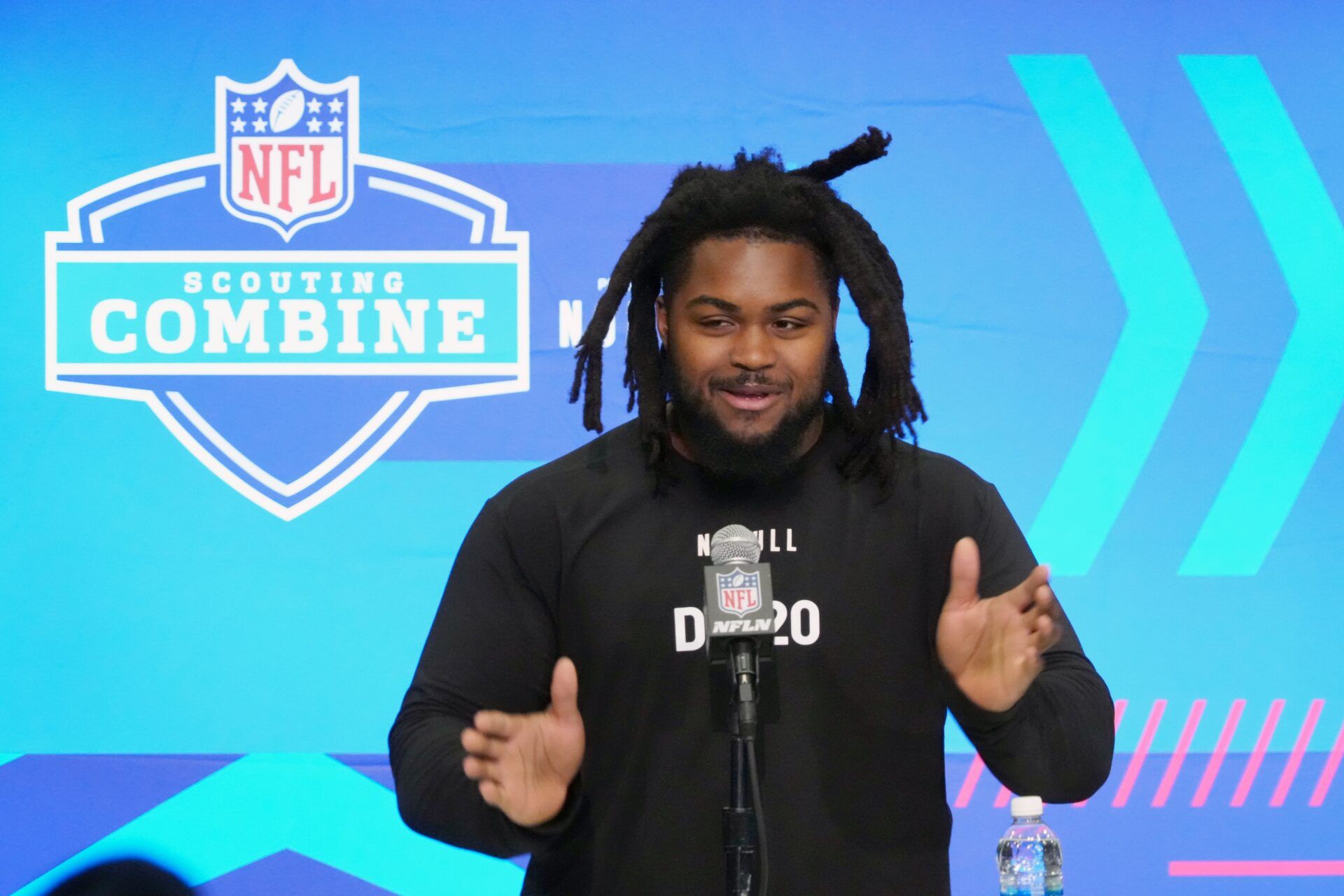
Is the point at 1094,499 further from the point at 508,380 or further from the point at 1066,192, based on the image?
the point at 508,380

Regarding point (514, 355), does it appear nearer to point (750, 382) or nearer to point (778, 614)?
point (750, 382)

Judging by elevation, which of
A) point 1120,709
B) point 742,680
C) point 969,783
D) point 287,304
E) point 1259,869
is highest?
point 287,304

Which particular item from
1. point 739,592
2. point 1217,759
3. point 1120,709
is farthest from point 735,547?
point 1217,759

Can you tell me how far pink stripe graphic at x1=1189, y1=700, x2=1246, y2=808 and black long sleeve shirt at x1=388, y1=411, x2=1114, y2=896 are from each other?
1306 mm

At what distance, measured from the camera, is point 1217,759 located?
286 cm

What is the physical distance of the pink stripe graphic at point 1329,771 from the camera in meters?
2.86

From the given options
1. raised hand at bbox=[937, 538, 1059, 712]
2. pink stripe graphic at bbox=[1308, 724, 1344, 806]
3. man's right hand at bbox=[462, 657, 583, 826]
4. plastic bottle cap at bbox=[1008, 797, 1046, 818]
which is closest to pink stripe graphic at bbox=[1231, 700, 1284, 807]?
pink stripe graphic at bbox=[1308, 724, 1344, 806]

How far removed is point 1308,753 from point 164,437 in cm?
252

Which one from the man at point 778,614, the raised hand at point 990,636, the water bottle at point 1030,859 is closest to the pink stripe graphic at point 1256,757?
the water bottle at point 1030,859

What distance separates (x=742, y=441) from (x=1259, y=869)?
182 cm

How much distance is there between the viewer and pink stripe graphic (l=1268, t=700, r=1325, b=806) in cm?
286

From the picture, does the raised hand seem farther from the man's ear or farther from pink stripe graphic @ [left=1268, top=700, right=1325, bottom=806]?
pink stripe graphic @ [left=1268, top=700, right=1325, bottom=806]

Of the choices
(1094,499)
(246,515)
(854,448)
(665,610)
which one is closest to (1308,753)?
(1094,499)

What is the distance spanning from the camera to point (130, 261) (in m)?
2.96
